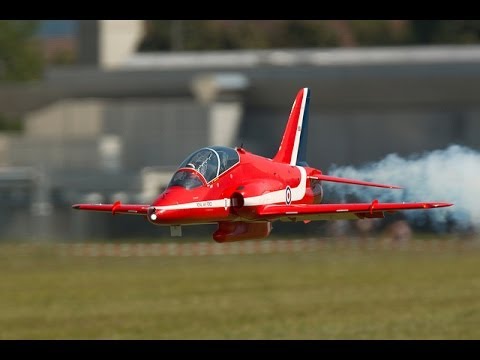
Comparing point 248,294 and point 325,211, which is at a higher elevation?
point 325,211

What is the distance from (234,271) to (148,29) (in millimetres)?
108670

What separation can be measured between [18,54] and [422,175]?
359 feet

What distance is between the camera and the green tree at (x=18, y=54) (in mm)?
126125

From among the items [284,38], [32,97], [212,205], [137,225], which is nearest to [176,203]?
[212,205]

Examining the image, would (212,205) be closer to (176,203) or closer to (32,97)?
(176,203)

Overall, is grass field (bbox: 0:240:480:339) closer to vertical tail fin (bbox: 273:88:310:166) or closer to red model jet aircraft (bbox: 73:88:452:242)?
vertical tail fin (bbox: 273:88:310:166)

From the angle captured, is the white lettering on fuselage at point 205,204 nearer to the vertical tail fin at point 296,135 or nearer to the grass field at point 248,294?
the vertical tail fin at point 296,135

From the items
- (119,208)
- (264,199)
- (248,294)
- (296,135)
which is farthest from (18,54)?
(119,208)

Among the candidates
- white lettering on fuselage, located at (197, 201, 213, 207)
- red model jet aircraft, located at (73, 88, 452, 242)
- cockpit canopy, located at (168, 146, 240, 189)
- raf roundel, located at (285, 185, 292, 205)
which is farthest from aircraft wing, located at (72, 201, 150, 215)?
raf roundel, located at (285, 185, 292, 205)

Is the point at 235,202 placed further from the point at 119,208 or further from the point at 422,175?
the point at 422,175

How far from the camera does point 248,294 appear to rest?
52.5 meters

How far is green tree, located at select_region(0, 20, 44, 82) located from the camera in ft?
414

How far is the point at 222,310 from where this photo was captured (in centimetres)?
4881

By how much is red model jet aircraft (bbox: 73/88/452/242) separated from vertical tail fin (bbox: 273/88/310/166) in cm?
91
